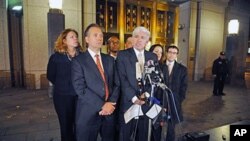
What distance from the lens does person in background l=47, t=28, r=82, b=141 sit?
10.4 ft

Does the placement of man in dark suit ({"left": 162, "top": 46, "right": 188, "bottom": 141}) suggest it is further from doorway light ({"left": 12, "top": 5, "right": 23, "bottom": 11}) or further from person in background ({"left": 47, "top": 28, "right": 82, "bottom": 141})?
doorway light ({"left": 12, "top": 5, "right": 23, "bottom": 11})

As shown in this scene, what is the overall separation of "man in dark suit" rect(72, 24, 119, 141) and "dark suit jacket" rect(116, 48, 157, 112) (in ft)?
0.76

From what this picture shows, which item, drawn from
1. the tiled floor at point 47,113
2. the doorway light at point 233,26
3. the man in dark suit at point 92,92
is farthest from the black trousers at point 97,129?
the doorway light at point 233,26

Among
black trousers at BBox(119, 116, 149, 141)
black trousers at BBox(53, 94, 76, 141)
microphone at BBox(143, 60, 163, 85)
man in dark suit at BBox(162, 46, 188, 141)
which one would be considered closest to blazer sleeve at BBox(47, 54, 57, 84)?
black trousers at BBox(53, 94, 76, 141)

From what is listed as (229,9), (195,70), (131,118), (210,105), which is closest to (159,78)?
(131,118)

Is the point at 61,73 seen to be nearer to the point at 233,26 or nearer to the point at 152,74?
the point at 152,74

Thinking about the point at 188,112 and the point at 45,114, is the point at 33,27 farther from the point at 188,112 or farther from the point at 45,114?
the point at 188,112

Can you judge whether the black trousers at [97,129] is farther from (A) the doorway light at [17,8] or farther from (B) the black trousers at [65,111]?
(A) the doorway light at [17,8]

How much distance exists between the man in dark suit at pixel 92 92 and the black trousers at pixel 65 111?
430 millimetres

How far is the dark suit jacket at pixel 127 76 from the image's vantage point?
298 centimetres

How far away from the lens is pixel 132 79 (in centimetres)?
301

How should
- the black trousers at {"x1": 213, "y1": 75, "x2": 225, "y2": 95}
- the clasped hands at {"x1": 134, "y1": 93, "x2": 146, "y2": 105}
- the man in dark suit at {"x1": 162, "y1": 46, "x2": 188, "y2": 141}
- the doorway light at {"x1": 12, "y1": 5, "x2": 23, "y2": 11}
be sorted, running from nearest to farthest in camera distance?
1. the clasped hands at {"x1": 134, "y1": 93, "x2": 146, "y2": 105}
2. the man in dark suit at {"x1": 162, "y1": 46, "x2": 188, "y2": 141}
3. the doorway light at {"x1": 12, "y1": 5, "x2": 23, "y2": 11}
4. the black trousers at {"x1": 213, "y1": 75, "x2": 225, "y2": 95}

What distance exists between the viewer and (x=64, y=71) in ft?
10.5

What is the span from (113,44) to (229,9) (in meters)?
12.7
